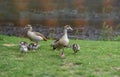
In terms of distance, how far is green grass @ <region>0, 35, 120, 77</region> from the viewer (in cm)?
1011

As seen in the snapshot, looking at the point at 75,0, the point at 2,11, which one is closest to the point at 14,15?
the point at 2,11

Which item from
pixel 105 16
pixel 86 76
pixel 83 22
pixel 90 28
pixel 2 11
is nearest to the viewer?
pixel 86 76

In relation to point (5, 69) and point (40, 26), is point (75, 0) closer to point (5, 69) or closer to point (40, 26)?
point (40, 26)

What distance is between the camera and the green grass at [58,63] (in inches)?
398

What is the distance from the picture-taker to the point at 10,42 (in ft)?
53.1

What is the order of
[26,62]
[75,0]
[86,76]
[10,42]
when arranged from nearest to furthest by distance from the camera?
[86,76] < [26,62] < [10,42] < [75,0]

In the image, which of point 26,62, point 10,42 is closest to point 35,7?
point 10,42

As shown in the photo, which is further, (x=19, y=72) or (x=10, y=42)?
(x=10, y=42)

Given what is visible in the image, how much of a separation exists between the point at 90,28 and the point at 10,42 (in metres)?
14.1

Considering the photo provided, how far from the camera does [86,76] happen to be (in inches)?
388

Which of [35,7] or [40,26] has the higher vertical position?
[35,7]

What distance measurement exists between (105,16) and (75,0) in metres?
16.3

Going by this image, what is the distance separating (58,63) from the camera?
37.2 feet

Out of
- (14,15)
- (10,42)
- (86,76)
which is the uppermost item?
(14,15)
